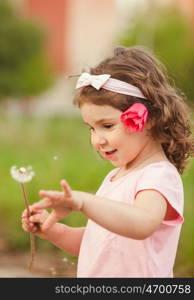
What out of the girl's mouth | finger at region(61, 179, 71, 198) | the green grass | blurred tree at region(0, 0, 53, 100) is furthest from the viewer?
blurred tree at region(0, 0, 53, 100)

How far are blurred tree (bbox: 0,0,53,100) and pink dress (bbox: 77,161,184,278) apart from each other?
22.9m

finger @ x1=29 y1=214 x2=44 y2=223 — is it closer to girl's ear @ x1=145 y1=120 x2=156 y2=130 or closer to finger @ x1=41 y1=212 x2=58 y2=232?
finger @ x1=41 y1=212 x2=58 y2=232

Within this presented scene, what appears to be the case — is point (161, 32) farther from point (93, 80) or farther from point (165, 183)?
point (165, 183)

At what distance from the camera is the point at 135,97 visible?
254 centimetres

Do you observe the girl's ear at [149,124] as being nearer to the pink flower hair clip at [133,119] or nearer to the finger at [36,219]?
the pink flower hair clip at [133,119]

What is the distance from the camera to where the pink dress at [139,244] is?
95.8 inches

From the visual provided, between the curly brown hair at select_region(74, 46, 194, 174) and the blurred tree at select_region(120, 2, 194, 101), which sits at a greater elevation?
the curly brown hair at select_region(74, 46, 194, 174)

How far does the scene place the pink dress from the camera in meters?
2.43

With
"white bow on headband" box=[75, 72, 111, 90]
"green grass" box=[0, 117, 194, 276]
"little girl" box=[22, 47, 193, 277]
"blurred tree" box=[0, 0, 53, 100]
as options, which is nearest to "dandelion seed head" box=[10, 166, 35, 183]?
"little girl" box=[22, 47, 193, 277]

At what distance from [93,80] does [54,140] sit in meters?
7.43

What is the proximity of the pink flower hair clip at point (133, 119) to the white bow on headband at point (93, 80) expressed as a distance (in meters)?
0.13

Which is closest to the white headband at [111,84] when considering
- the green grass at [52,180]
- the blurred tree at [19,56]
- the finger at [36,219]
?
the finger at [36,219]

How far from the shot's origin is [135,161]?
2551mm

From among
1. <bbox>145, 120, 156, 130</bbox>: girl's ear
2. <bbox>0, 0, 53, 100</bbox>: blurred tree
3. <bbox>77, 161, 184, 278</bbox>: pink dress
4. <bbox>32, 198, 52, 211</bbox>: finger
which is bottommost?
<bbox>0, 0, 53, 100</bbox>: blurred tree
